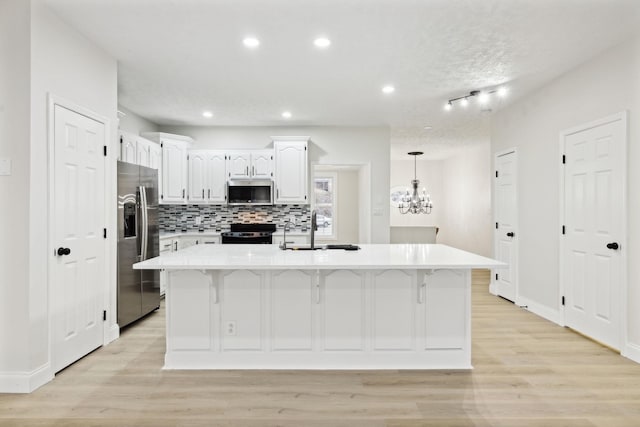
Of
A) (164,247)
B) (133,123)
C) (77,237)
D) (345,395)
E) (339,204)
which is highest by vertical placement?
(133,123)

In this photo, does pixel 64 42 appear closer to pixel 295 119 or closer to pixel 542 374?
pixel 295 119

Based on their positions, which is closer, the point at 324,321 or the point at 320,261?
the point at 320,261

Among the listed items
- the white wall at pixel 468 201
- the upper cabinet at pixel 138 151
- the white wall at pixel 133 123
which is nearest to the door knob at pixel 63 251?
the upper cabinet at pixel 138 151

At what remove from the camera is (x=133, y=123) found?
5523mm

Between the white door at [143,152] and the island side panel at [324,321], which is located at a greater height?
the white door at [143,152]

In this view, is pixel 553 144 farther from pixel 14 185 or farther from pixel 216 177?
pixel 14 185

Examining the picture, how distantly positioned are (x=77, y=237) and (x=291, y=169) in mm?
3496

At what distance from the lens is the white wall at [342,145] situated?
6.36m

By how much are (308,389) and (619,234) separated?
2.96 metres

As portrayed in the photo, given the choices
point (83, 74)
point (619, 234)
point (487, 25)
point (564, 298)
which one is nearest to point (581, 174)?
point (619, 234)

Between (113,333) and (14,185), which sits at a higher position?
(14,185)

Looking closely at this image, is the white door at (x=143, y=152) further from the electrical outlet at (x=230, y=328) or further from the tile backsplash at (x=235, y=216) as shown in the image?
the electrical outlet at (x=230, y=328)

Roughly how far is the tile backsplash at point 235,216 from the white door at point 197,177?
1.19 feet

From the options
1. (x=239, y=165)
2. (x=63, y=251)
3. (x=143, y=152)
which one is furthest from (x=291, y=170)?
(x=63, y=251)
